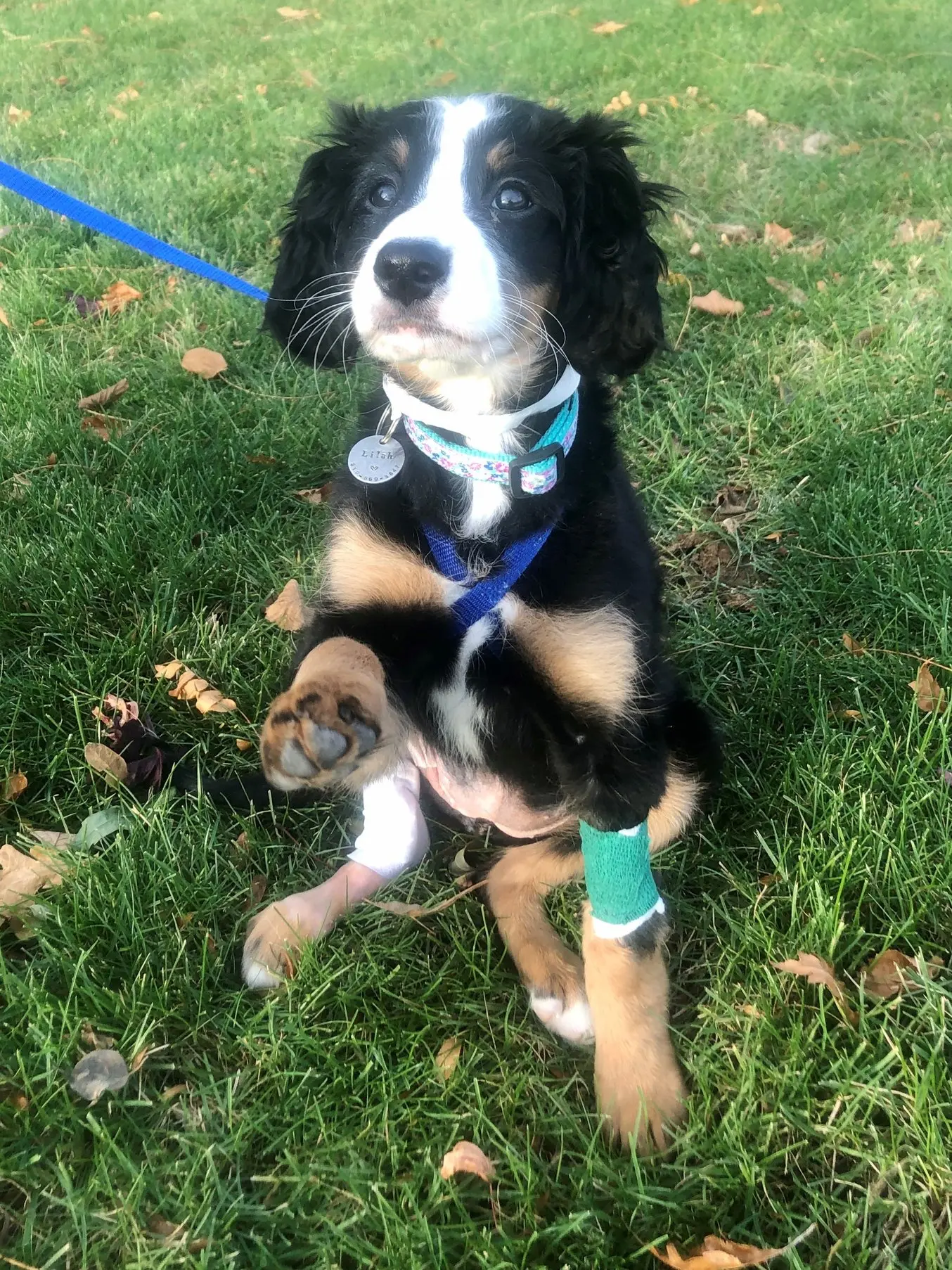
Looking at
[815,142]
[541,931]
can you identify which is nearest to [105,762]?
[541,931]

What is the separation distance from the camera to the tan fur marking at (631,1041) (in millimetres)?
1879

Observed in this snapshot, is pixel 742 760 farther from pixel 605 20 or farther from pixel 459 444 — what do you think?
pixel 605 20

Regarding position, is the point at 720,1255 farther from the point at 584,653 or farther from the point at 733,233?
the point at 733,233

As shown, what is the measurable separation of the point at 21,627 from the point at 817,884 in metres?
→ 2.39

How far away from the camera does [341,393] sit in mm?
3826

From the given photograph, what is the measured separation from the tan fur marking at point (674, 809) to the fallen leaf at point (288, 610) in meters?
1.24

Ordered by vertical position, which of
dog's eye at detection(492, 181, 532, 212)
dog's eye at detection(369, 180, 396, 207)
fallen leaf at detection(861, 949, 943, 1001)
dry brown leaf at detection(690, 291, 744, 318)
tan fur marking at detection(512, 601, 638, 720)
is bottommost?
fallen leaf at detection(861, 949, 943, 1001)

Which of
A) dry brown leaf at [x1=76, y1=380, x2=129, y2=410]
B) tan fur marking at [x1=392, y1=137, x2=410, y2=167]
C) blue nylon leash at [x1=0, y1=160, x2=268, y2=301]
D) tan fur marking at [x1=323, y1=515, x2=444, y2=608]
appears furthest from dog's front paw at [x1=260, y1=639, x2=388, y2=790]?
dry brown leaf at [x1=76, y1=380, x2=129, y2=410]

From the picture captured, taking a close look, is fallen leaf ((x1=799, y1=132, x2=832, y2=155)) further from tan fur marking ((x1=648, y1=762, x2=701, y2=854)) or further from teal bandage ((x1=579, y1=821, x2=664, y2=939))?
teal bandage ((x1=579, y1=821, x2=664, y2=939))

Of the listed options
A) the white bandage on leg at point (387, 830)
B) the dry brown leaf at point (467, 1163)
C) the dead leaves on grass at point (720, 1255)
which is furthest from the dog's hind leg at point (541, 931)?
the dead leaves on grass at point (720, 1255)

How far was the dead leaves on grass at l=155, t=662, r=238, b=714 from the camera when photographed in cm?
270

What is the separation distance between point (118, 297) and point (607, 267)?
10.2 feet

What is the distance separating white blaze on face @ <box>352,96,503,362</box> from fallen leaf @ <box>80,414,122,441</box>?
2.01 metres

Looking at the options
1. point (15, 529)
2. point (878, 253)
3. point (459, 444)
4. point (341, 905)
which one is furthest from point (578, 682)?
point (878, 253)
